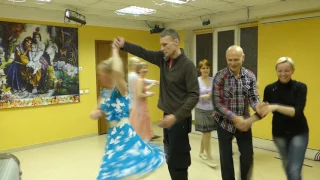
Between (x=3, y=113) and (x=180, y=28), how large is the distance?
410cm

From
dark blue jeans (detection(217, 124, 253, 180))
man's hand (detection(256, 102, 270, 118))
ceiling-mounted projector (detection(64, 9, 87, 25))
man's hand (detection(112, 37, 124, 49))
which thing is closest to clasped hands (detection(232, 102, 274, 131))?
man's hand (detection(256, 102, 270, 118))

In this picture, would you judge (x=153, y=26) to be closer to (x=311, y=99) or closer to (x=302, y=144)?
(x=311, y=99)

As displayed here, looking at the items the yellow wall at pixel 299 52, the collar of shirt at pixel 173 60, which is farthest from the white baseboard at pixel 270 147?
the collar of shirt at pixel 173 60

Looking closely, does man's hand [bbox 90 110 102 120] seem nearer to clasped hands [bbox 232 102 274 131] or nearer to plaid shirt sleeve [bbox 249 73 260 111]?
clasped hands [bbox 232 102 274 131]

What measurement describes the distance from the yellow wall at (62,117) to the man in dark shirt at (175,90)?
361 cm

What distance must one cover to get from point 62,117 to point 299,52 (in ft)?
14.8

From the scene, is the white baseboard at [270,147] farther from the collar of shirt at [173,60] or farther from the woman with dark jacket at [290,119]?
the collar of shirt at [173,60]

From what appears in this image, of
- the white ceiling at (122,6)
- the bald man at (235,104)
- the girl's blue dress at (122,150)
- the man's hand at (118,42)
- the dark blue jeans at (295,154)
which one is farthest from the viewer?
the white ceiling at (122,6)

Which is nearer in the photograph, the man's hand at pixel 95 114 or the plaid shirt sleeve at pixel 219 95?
the man's hand at pixel 95 114

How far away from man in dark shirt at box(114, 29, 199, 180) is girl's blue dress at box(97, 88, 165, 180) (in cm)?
35

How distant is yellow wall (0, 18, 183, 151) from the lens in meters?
4.86

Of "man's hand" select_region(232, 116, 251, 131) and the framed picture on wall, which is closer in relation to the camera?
"man's hand" select_region(232, 116, 251, 131)

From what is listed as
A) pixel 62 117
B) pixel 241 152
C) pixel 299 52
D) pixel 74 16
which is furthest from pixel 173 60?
pixel 62 117

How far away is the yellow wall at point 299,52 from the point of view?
4.25 m
